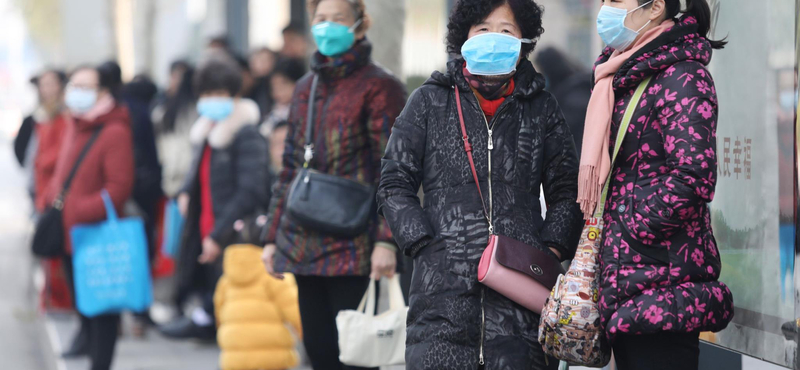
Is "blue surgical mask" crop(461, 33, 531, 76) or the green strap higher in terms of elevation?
"blue surgical mask" crop(461, 33, 531, 76)

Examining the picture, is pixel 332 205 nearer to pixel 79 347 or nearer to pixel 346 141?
pixel 346 141

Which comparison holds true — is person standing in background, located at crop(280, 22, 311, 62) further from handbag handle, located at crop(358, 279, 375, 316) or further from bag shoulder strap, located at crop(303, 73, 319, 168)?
handbag handle, located at crop(358, 279, 375, 316)

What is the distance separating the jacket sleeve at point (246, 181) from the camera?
6500mm

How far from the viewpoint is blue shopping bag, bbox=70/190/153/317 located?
20.2 feet

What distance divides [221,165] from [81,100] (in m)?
0.98

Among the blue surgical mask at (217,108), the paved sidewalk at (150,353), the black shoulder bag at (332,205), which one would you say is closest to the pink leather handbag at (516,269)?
the black shoulder bag at (332,205)

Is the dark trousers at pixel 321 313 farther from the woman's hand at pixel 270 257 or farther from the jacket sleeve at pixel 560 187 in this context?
the jacket sleeve at pixel 560 187

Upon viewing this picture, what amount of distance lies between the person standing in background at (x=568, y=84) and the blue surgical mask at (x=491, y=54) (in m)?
2.04

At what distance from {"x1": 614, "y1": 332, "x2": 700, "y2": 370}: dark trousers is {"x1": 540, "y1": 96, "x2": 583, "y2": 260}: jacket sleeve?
1.36 ft

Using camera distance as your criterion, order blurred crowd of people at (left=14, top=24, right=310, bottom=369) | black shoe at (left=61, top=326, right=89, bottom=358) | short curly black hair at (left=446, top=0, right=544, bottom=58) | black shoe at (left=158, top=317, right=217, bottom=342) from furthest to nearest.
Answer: black shoe at (left=158, top=317, right=217, bottom=342)
black shoe at (left=61, top=326, right=89, bottom=358)
blurred crowd of people at (left=14, top=24, right=310, bottom=369)
short curly black hair at (left=446, top=0, right=544, bottom=58)

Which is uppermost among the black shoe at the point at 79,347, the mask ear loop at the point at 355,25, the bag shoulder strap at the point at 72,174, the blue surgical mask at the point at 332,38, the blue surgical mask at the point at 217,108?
the mask ear loop at the point at 355,25

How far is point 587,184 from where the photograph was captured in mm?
3178

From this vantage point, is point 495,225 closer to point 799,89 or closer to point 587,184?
point 587,184

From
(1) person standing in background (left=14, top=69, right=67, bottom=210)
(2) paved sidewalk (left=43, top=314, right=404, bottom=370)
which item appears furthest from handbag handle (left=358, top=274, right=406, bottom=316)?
(1) person standing in background (left=14, top=69, right=67, bottom=210)
